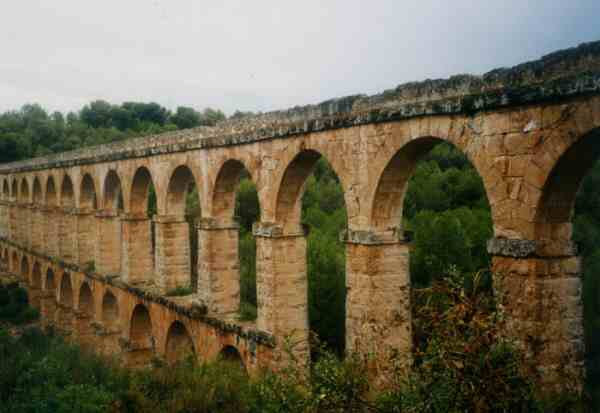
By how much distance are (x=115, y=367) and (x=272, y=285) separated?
267 cm

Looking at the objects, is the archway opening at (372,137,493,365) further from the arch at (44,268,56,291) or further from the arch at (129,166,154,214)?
the arch at (44,268,56,291)

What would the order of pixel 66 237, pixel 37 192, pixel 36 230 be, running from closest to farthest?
pixel 66 237, pixel 36 230, pixel 37 192

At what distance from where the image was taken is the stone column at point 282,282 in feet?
33.0

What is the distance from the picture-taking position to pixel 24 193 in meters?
28.3

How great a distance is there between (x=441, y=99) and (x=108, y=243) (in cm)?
1348

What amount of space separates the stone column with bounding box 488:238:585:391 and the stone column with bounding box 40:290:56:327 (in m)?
20.6

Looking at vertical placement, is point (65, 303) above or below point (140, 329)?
below

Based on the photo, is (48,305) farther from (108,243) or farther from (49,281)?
(108,243)

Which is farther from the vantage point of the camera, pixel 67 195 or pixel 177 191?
pixel 67 195

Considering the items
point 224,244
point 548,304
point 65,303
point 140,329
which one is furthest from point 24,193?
point 548,304

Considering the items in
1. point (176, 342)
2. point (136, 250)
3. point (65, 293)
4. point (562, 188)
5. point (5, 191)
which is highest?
point (5, 191)

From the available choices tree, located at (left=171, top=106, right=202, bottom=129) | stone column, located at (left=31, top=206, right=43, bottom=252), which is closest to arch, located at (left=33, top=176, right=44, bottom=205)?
stone column, located at (left=31, top=206, right=43, bottom=252)

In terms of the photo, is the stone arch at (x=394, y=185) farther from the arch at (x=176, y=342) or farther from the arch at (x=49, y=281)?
the arch at (x=49, y=281)

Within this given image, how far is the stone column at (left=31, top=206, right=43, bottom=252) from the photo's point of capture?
25188 mm
